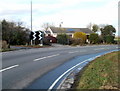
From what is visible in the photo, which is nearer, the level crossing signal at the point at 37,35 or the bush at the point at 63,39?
the level crossing signal at the point at 37,35

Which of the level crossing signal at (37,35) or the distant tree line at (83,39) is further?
the distant tree line at (83,39)

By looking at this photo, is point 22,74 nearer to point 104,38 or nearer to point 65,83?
point 65,83

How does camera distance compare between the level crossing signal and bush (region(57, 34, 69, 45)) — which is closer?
the level crossing signal

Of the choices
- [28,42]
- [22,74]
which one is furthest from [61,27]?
[22,74]

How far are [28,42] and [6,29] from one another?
446cm

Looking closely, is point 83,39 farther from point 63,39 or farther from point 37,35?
point 37,35

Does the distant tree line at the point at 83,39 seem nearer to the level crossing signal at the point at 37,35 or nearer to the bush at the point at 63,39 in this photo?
the bush at the point at 63,39

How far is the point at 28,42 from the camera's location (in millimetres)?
37906

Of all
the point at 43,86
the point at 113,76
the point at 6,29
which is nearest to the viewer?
the point at 43,86

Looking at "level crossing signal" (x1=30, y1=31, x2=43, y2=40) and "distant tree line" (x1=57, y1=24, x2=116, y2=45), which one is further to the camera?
"distant tree line" (x1=57, y1=24, x2=116, y2=45)

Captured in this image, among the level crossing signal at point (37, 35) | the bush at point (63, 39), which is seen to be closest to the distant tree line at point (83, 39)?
the bush at point (63, 39)

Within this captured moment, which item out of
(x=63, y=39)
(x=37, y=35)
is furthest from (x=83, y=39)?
(x=37, y=35)

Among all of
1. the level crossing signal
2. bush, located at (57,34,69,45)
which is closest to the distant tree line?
bush, located at (57,34,69,45)

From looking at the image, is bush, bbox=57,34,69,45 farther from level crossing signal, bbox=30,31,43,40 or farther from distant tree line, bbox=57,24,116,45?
level crossing signal, bbox=30,31,43,40
